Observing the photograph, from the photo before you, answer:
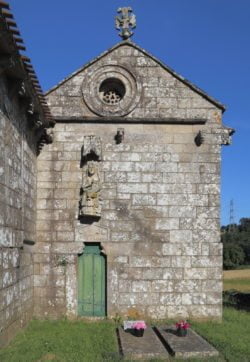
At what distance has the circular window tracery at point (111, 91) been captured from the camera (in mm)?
10977

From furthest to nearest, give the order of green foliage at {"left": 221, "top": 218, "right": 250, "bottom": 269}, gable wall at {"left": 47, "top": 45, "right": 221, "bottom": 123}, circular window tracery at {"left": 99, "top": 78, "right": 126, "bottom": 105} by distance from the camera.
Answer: green foliage at {"left": 221, "top": 218, "right": 250, "bottom": 269} → circular window tracery at {"left": 99, "top": 78, "right": 126, "bottom": 105} → gable wall at {"left": 47, "top": 45, "right": 221, "bottom": 123}

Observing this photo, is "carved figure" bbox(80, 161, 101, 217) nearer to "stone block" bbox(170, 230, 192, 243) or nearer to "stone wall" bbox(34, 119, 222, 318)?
"stone wall" bbox(34, 119, 222, 318)

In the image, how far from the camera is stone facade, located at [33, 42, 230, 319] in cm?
1036

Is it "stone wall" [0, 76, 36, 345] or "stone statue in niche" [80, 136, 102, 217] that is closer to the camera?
"stone wall" [0, 76, 36, 345]

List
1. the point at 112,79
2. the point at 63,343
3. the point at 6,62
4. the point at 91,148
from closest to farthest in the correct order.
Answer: the point at 6,62 → the point at 63,343 → the point at 91,148 → the point at 112,79

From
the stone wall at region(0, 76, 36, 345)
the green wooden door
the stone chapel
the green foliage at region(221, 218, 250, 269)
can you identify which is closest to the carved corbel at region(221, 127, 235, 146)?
the stone chapel

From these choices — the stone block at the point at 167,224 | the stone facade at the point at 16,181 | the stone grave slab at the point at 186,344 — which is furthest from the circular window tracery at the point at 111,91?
the stone grave slab at the point at 186,344

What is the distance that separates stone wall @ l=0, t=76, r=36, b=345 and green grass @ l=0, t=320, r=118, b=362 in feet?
0.80

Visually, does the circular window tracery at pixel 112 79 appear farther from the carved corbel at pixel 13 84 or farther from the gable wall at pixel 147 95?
the carved corbel at pixel 13 84

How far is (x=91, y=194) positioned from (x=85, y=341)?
11.1ft

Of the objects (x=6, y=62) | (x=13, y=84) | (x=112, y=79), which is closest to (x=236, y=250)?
(x=112, y=79)

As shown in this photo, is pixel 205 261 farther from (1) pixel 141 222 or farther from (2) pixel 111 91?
(2) pixel 111 91

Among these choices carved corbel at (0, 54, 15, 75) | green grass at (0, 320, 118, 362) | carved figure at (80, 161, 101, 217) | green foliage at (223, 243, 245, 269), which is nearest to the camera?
carved corbel at (0, 54, 15, 75)

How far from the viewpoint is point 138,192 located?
10594mm
